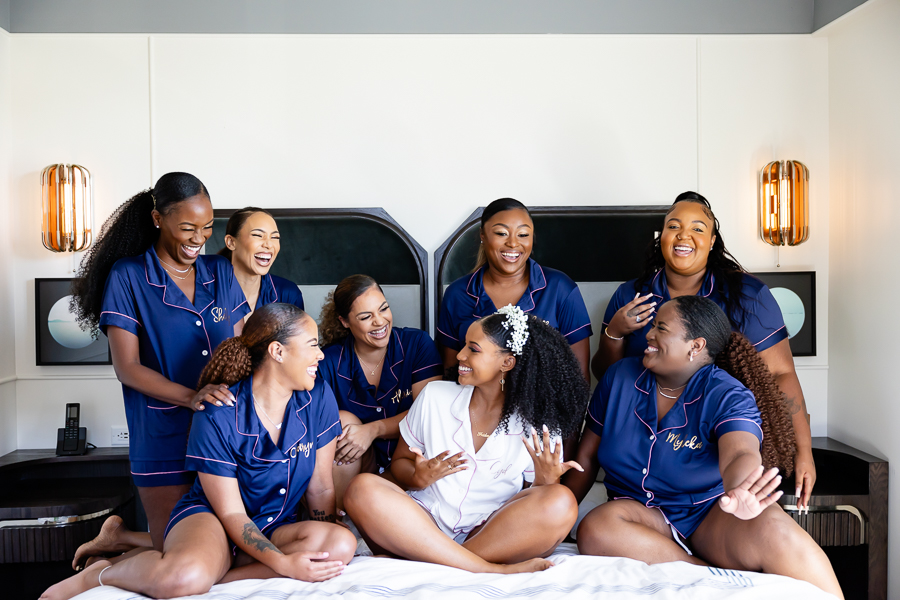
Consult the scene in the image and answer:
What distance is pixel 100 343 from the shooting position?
3250mm

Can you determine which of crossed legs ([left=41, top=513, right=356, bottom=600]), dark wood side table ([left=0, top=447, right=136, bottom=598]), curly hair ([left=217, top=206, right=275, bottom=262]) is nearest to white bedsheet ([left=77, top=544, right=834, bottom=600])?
crossed legs ([left=41, top=513, right=356, bottom=600])

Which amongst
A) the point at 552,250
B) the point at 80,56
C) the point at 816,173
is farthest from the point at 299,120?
the point at 816,173

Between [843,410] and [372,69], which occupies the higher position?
[372,69]

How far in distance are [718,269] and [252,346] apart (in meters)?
1.82

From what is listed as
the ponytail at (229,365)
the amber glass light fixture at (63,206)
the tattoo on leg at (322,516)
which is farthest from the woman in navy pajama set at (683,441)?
the amber glass light fixture at (63,206)

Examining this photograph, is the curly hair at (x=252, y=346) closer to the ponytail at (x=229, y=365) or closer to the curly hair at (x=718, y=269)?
the ponytail at (x=229, y=365)

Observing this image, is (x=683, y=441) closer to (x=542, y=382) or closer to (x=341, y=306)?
(x=542, y=382)

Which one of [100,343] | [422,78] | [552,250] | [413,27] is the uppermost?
[413,27]

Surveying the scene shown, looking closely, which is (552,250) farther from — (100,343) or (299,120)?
(100,343)

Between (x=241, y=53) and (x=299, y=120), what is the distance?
0.43m

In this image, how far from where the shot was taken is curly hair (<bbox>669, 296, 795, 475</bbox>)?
7.00 feet

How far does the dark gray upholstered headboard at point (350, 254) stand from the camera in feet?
10.7

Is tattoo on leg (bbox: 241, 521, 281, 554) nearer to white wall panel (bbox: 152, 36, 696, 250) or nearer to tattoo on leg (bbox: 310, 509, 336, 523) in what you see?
tattoo on leg (bbox: 310, 509, 336, 523)

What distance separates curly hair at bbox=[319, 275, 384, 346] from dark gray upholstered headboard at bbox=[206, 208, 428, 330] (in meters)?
0.58
